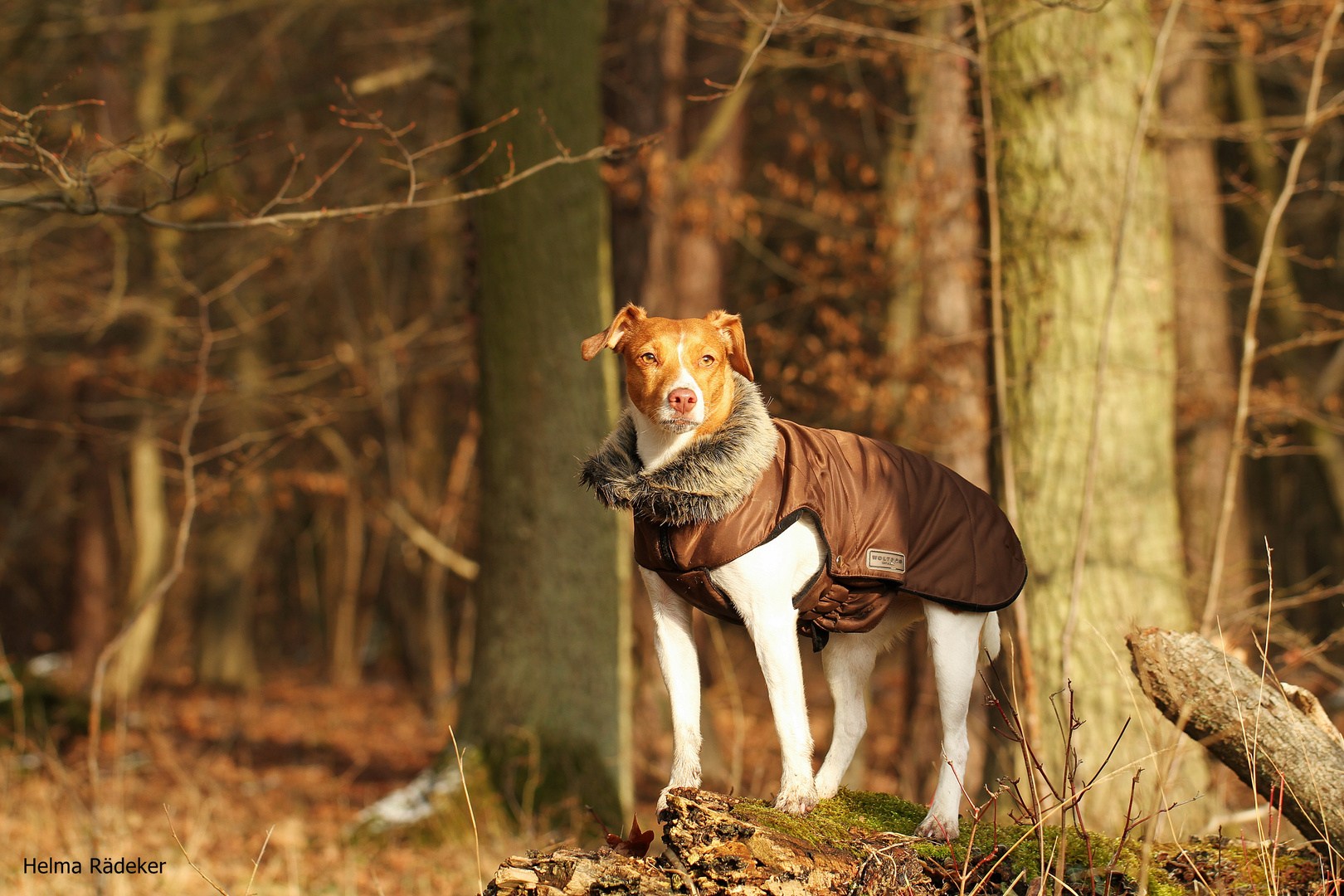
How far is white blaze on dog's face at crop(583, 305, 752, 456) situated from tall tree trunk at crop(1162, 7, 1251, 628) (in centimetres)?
684

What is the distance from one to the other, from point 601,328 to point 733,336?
4376mm

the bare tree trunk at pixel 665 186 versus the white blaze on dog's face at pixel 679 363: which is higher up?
the bare tree trunk at pixel 665 186

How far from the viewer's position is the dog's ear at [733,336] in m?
3.41

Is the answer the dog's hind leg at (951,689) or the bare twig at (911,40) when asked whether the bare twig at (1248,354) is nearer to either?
the bare twig at (911,40)

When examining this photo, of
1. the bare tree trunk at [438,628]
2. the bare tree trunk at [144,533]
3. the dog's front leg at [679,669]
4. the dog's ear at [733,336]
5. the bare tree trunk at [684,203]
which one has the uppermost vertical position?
the bare tree trunk at [684,203]

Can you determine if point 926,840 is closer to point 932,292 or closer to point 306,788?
point 932,292

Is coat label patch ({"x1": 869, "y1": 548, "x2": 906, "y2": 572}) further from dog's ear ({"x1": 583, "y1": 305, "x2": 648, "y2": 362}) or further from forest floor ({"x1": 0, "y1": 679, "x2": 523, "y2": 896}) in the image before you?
forest floor ({"x1": 0, "y1": 679, "x2": 523, "y2": 896})

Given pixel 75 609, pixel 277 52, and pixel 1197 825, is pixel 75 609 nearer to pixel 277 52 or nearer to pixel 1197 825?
pixel 277 52

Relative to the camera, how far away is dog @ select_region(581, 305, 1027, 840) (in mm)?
3238

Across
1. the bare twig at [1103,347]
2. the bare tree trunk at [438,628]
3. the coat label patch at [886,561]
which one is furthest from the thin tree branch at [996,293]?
the bare tree trunk at [438,628]

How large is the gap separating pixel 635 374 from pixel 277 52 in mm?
13114

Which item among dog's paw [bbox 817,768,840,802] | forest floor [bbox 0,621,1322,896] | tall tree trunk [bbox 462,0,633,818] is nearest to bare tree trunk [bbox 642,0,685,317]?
tall tree trunk [bbox 462,0,633,818]

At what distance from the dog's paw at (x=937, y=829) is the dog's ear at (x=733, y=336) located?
1.60m

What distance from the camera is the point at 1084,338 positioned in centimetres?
554
